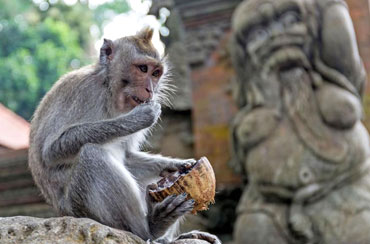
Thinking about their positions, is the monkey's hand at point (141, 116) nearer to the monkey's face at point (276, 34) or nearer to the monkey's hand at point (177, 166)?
the monkey's hand at point (177, 166)

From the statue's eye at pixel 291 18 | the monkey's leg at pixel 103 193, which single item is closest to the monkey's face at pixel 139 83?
the monkey's leg at pixel 103 193

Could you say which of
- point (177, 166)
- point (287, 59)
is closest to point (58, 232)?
point (177, 166)

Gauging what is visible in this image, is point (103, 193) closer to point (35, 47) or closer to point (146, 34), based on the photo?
point (146, 34)

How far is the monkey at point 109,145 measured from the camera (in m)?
2.49

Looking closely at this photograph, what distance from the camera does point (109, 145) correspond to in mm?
2797

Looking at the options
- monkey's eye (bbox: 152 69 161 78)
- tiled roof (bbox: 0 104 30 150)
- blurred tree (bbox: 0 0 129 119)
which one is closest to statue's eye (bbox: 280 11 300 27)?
monkey's eye (bbox: 152 69 161 78)

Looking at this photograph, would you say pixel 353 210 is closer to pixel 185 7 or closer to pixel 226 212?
pixel 226 212

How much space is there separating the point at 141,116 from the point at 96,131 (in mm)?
238

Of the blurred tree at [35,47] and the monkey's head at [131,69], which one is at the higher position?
the monkey's head at [131,69]

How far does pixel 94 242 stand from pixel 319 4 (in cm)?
380

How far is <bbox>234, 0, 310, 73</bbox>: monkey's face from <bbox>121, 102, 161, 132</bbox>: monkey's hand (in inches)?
107

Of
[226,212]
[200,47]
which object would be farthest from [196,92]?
[226,212]

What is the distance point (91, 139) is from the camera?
2646 mm

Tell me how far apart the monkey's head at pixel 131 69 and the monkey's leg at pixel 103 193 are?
49 cm
